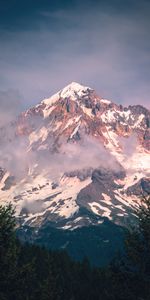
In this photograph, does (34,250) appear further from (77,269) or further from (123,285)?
(123,285)

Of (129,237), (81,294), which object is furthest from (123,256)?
(81,294)

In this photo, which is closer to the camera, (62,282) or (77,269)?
(62,282)

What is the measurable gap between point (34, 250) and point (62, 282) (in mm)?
29515

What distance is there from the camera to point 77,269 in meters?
164

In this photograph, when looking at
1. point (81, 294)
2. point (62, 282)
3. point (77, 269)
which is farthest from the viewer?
point (77, 269)

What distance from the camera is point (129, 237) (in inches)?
2453

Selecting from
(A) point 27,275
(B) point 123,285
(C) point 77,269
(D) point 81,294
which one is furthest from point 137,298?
(C) point 77,269

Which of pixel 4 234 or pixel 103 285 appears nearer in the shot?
pixel 4 234

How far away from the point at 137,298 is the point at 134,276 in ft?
7.26

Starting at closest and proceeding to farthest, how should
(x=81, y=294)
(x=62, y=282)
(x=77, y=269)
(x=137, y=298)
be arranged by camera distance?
(x=137, y=298)
(x=81, y=294)
(x=62, y=282)
(x=77, y=269)

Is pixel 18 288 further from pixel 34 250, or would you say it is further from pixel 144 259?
pixel 34 250

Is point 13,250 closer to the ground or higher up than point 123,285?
higher up

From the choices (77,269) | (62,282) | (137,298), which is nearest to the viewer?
(137,298)

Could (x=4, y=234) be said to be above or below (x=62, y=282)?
above
